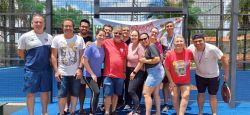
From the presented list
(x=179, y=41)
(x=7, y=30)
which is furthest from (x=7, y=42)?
(x=179, y=41)

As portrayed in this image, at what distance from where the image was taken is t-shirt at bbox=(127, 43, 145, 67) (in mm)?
6625

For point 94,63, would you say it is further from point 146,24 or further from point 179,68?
point 146,24

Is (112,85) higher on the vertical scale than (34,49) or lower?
lower

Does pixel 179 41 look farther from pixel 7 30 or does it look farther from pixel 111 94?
pixel 7 30

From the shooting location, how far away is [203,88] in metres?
6.75

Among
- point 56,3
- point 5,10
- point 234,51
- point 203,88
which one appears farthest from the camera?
point 5,10

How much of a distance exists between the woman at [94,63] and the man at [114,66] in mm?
128

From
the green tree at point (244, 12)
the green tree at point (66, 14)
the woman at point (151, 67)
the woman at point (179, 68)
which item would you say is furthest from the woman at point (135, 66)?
the green tree at point (244, 12)

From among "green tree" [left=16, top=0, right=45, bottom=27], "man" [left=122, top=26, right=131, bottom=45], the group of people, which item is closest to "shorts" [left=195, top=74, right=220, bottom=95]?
the group of people

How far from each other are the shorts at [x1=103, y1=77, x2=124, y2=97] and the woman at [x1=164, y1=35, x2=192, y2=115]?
0.89 meters

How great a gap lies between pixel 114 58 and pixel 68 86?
95 cm

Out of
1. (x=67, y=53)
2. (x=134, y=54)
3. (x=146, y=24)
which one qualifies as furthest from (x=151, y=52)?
(x=146, y=24)

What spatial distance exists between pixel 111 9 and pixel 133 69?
2123 mm

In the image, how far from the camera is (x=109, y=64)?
21.5ft
